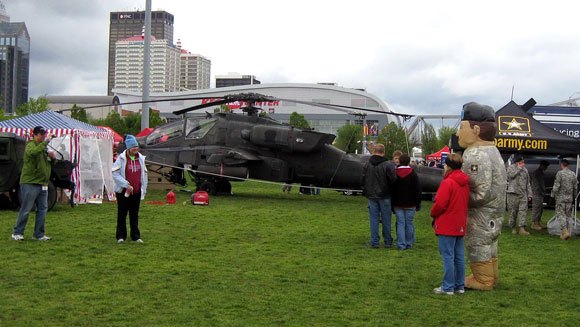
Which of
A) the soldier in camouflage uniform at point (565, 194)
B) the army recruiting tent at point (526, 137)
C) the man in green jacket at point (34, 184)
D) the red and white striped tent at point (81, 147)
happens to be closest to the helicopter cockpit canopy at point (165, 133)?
the red and white striped tent at point (81, 147)

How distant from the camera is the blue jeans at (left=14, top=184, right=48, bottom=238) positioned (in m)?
10.2

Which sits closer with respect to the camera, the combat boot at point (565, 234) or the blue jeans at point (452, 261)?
the blue jeans at point (452, 261)

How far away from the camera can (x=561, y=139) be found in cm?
1326

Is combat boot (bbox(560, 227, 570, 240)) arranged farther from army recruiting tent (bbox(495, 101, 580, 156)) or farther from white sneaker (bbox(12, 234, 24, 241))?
white sneaker (bbox(12, 234, 24, 241))

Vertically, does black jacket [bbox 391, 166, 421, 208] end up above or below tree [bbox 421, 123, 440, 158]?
below

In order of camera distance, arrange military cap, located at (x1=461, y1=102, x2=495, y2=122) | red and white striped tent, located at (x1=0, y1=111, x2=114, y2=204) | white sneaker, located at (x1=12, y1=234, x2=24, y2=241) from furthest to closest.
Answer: red and white striped tent, located at (x1=0, y1=111, x2=114, y2=204)
white sneaker, located at (x1=12, y1=234, x2=24, y2=241)
military cap, located at (x1=461, y1=102, x2=495, y2=122)

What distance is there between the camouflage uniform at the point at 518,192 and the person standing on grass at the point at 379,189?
164 inches

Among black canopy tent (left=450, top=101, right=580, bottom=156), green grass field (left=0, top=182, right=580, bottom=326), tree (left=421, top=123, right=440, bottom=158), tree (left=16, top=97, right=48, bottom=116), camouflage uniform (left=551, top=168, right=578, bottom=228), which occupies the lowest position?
green grass field (left=0, top=182, right=580, bottom=326)

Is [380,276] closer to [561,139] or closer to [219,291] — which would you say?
[219,291]

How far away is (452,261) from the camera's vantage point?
25.1 ft

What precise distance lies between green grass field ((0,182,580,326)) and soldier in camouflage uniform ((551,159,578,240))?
17.8 inches

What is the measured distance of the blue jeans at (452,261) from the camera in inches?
301

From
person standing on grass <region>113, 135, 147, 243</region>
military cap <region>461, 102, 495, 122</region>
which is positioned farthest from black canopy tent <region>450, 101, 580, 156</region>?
person standing on grass <region>113, 135, 147, 243</region>

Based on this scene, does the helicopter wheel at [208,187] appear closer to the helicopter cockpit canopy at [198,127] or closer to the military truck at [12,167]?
the helicopter cockpit canopy at [198,127]
